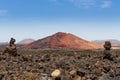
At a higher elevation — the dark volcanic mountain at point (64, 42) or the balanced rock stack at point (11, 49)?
the dark volcanic mountain at point (64, 42)

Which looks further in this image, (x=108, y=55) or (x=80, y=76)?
(x=108, y=55)

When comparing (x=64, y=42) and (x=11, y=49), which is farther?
(x=64, y=42)

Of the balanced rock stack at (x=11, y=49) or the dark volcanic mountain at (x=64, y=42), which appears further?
the dark volcanic mountain at (x=64, y=42)

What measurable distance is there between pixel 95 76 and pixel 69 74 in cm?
153

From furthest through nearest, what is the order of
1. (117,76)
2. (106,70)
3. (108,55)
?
(108,55)
(106,70)
(117,76)

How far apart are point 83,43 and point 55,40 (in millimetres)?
7922

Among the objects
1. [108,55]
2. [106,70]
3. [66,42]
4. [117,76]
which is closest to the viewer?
[117,76]

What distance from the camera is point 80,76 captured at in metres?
21.9

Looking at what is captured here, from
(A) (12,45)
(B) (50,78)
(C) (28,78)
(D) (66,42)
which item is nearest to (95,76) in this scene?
(B) (50,78)

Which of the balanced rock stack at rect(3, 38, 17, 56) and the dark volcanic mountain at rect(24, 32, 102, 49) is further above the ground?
the dark volcanic mountain at rect(24, 32, 102, 49)

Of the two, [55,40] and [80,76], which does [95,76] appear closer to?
[80,76]

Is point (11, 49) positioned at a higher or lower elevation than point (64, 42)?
lower

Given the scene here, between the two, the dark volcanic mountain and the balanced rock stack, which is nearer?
the balanced rock stack

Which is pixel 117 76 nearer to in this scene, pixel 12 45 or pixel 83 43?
pixel 12 45
